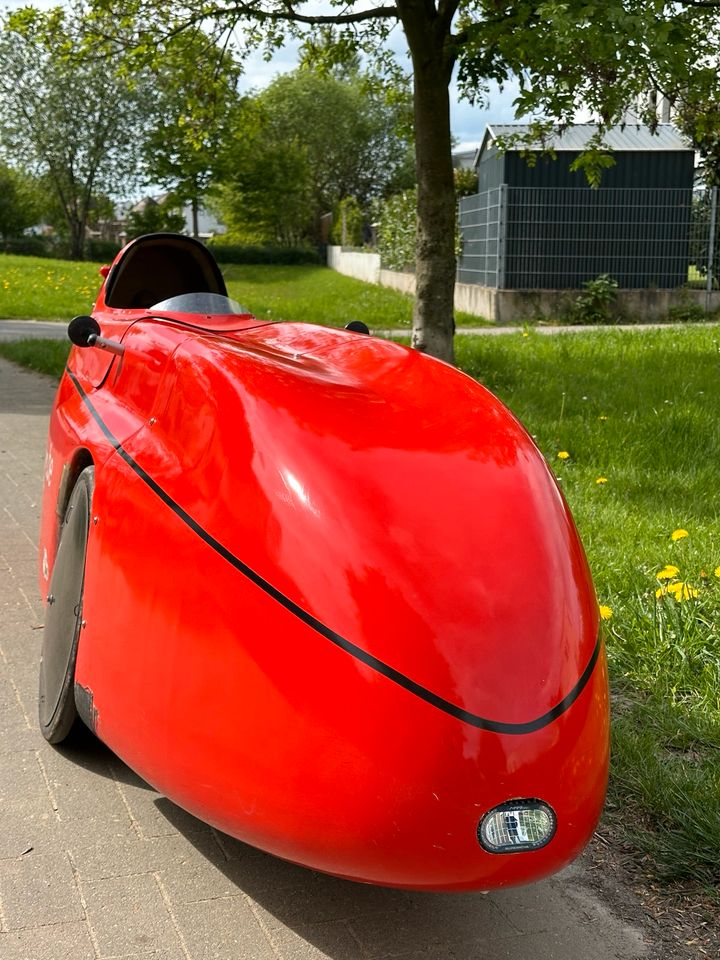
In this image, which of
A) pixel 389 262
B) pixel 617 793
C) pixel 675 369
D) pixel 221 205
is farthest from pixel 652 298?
pixel 221 205

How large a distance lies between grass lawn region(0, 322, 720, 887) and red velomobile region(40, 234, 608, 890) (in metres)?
0.96

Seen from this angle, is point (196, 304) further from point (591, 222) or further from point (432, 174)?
point (591, 222)

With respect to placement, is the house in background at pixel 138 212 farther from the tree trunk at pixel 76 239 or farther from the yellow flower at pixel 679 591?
the yellow flower at pixel 679 591

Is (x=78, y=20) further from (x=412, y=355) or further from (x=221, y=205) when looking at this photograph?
(x=221, y=205)

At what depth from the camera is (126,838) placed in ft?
10.2

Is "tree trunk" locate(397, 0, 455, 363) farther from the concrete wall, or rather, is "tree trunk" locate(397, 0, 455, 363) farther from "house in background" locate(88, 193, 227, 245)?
the concrete wall

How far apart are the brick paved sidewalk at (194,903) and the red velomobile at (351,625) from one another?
309 millimetres

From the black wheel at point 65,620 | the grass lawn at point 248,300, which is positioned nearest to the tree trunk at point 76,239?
the grass lawn at point 248,300

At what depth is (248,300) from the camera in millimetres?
22969

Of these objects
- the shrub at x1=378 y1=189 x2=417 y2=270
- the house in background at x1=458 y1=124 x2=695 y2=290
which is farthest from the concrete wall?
the house in background at x1=458 y1=124 x2=695 y2=290

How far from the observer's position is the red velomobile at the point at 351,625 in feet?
7.42

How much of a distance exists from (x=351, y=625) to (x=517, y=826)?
536 mm

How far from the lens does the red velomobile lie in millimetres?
2262

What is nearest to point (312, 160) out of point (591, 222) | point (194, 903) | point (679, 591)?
point (591, 222)
